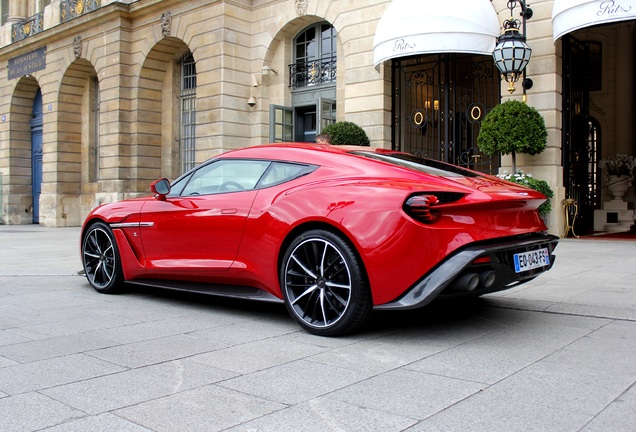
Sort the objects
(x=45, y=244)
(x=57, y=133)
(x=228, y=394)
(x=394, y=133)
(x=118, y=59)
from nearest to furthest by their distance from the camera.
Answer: (x=228, y=394)
(x=45, y=244)
(x=394, y=133)
(x=118, y=59)
(x=57, y=133)

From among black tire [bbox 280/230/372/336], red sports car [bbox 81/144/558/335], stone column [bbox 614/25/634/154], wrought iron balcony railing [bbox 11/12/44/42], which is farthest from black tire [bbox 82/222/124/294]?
wrought iron balcony railing [bbox 11/12/44/42]

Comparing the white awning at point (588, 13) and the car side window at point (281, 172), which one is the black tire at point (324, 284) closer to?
the car side window at point (281, 172)

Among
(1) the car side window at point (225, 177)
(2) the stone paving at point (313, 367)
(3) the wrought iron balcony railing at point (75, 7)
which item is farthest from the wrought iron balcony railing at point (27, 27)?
(1) the car side window at point (225, 177)

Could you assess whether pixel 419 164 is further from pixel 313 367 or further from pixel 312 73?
pixel 312 73

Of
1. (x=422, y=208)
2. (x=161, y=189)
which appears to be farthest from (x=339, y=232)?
(x=161, y=189)

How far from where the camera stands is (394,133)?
14719 millimetres

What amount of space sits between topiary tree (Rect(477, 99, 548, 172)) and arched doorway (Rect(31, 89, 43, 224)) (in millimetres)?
19876

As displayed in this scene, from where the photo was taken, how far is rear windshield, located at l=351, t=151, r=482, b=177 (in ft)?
15.2

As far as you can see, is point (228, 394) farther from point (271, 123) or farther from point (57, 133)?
point (57, 133)

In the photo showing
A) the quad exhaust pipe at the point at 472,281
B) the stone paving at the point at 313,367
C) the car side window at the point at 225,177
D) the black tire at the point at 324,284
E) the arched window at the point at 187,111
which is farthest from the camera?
the arched window at the point at 187,111

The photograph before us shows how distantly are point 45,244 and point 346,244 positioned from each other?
11.3 metres

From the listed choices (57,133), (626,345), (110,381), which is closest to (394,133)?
(626,345)

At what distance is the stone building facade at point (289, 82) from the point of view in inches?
480

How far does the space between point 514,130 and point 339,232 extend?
799 centimetres
